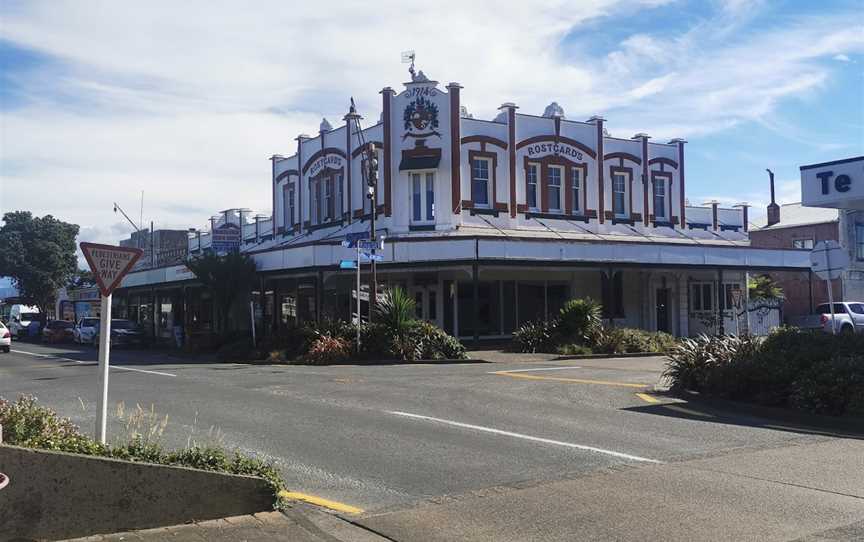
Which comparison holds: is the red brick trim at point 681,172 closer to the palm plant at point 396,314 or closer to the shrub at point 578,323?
the shrub at point 578,323

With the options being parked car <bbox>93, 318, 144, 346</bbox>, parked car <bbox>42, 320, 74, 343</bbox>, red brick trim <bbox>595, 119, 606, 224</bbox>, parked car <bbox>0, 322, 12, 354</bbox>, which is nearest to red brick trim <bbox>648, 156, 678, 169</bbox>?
red brick trim <bbox>595, 119, 606, 224</bbox>

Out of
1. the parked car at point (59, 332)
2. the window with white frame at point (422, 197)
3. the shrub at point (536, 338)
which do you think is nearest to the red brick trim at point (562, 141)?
the window with white frame at point (422, 197)

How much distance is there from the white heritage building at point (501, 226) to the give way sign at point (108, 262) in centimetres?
2093

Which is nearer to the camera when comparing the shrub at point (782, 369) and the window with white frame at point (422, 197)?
the shrub at point (782, 369)

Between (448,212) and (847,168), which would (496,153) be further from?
(847,168)

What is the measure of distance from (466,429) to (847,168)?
14837 mm

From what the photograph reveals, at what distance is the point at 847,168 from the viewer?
818 inches

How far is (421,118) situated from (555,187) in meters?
6.89

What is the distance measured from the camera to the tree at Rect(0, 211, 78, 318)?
212 feet

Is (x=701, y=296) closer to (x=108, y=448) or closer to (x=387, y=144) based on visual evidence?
(x=387, y=144)

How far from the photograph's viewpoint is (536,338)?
92.6 feet

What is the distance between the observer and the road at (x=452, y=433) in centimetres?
764

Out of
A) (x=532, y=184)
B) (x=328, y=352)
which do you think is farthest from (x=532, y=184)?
(x=328, y=352)

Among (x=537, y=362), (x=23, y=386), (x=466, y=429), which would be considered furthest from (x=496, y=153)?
(x=466, y=429)
